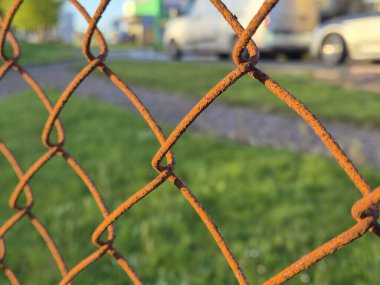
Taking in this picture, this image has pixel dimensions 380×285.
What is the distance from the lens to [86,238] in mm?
2545

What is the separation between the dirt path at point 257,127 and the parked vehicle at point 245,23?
2.87 m

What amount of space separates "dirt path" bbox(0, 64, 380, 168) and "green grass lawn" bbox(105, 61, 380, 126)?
0.21 metres

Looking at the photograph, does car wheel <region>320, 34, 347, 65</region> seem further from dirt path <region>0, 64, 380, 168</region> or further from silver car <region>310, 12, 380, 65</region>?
dirt path <region>0, 64, 380, 168</region>

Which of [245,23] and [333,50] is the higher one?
[245,23]

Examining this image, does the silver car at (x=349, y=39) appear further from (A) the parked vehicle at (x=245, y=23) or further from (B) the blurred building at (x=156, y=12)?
(B) the blurred building at (x=156, y=12)

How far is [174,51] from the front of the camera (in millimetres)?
14047

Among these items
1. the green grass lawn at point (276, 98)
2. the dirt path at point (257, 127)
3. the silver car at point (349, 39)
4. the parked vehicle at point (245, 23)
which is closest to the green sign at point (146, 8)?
the parked vehicle at point (245, 23)

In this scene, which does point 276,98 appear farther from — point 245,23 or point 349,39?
point 349,39

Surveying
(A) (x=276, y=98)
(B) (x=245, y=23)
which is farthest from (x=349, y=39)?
(A) (x=276, y=98)

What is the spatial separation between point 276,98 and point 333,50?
406cm

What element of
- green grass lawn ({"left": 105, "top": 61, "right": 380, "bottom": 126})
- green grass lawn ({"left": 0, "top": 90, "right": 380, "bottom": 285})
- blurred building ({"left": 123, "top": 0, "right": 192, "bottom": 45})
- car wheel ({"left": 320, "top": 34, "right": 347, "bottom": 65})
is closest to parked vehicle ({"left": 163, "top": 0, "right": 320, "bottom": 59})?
car wheel ({"left": 320, "top": 34, "right": 347, "bottom": 65})

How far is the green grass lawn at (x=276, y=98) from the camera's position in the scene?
16.8 feet

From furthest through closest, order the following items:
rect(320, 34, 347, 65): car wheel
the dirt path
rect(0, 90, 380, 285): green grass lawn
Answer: rect(320, 34, 347, 65): car wheel → the dirt path → rect(0, 90, 380, 285): green grass lawn

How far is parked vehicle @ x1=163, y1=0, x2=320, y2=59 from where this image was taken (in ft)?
33.8
